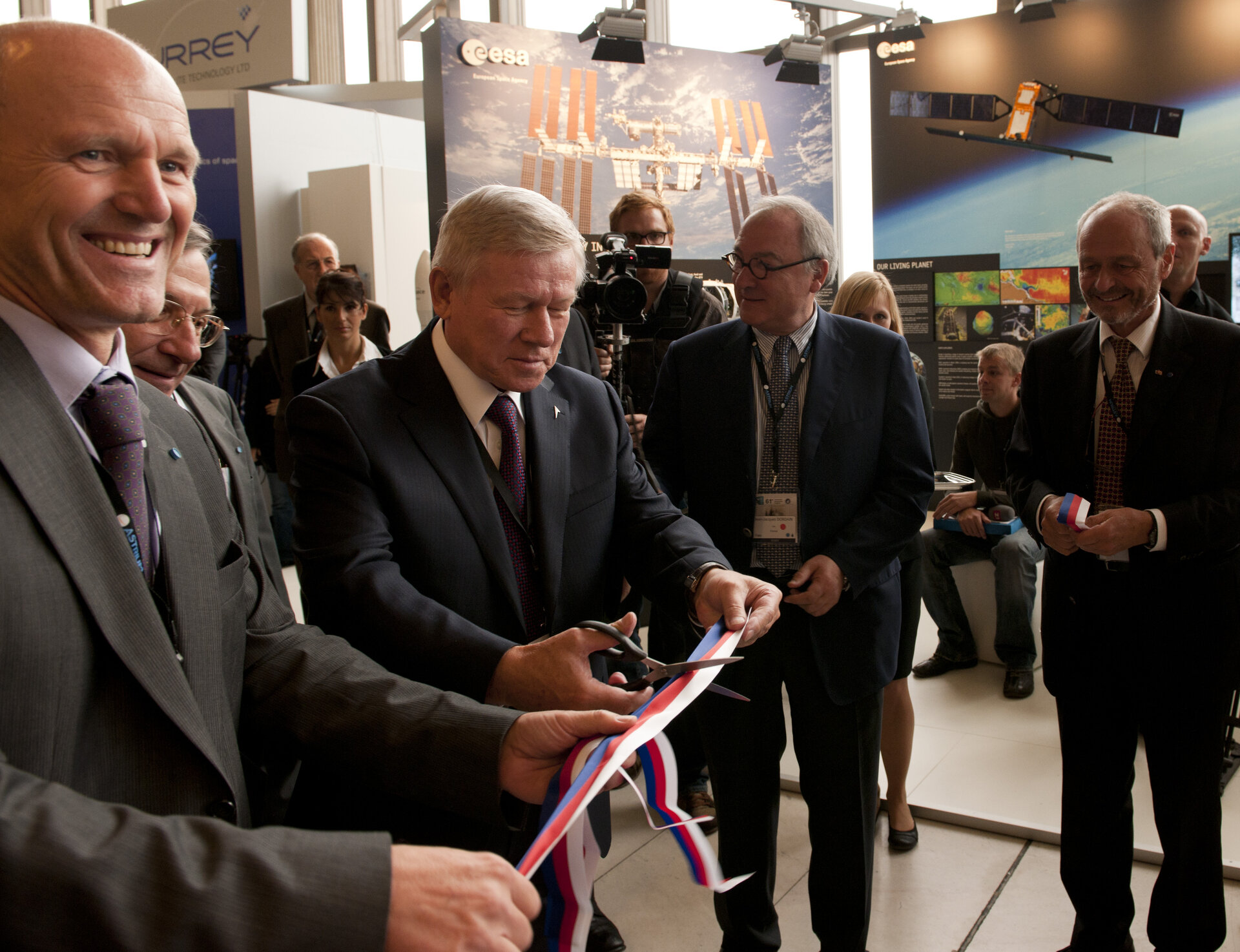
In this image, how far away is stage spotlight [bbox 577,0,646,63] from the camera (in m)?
6.24

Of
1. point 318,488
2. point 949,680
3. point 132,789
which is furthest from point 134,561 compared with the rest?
point 949,680

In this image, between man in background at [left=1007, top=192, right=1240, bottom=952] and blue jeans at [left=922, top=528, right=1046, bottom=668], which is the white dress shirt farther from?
blue jeans at [left=922, top=528, right=1046, bottom=668]

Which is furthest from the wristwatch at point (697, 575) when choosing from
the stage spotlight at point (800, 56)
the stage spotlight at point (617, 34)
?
the stage spotlight at point (800, 56)

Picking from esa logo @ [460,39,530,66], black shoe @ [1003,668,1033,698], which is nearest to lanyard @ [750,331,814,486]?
black shoe @ [1003,668,1033,698]

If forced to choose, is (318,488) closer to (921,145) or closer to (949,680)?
(949,680)

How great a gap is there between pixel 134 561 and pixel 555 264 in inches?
32.7

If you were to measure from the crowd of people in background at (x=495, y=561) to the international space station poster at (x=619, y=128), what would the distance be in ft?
9.23

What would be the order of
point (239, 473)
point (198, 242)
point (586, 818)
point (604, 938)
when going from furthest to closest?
1. point (604, 938)
2. point (198, 242)
3. point (239, 473)
4. point (586, 818)

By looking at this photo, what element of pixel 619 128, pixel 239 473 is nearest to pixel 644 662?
pixel 239 473

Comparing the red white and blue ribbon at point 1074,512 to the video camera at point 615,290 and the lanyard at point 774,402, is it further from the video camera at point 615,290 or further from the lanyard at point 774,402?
the video camera at point 615,290

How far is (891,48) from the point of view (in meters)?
6.79

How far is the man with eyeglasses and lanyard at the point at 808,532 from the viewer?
224 centimetres

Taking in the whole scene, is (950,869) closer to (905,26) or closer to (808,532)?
(808,532)

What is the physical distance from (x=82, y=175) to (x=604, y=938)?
228 cm
